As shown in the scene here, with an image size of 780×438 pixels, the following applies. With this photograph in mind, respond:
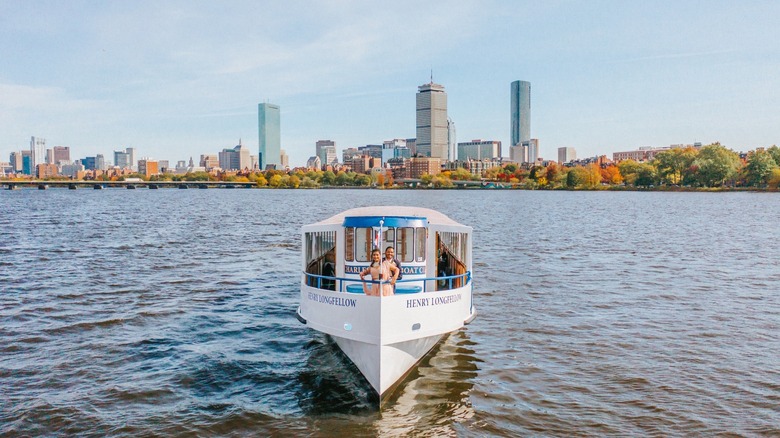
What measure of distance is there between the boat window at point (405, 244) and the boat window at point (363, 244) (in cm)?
88

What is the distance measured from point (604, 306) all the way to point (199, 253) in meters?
30.8

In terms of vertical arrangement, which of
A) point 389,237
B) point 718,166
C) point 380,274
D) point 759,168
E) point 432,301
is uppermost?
point 718,166

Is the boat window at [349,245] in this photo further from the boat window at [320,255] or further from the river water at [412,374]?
the river water at [412,374]

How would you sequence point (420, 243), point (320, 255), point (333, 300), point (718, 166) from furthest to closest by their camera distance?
point (718, 166) < point (320, 255) < point (420, 243) < point (333, 300)

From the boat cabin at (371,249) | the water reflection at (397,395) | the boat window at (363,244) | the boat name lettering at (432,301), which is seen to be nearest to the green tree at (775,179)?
the boat cabin at (371,249)

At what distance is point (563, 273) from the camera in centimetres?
3844

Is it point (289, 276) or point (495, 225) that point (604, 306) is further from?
point (495, 225)

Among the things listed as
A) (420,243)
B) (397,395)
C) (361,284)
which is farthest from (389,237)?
(397,395)

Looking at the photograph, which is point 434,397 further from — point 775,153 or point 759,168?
point 775,153

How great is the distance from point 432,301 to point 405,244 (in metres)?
3.10

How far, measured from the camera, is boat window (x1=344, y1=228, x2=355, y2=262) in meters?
19.7

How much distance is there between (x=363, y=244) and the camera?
19.7 meters

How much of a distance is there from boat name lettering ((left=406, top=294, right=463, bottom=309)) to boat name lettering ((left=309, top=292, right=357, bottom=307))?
148cm

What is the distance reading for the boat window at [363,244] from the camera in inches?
772
